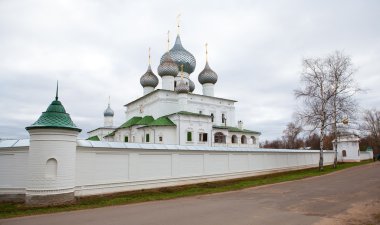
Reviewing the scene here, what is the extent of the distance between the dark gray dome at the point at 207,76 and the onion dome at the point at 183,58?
180 centimetres

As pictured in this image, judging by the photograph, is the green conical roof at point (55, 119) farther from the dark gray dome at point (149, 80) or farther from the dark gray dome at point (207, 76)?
the dark gray dome at point (207, 76)

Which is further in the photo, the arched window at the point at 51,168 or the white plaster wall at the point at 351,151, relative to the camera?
the white plaster wall at the point at 351,151

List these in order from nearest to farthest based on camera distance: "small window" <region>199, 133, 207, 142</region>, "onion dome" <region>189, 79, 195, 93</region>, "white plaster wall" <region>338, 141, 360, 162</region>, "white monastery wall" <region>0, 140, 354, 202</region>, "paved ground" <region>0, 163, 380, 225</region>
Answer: "paved ground" <region>0, 163, 380, 225</region>
"white monastery wall" <region>0, 140, 354, 202</region>
"small window" <region>199, 133, 207, 142</region>
"white plaster wall" <region>338, 141, 360, 162</region>
"onion dome" <region>189, 79, 195, 93</region>

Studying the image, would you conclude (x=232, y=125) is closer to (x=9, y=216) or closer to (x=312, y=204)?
(x=312, y=204)

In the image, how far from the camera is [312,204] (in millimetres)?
9914

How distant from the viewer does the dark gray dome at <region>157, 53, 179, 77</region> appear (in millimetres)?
38500

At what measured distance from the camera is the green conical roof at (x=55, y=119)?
1086 cm

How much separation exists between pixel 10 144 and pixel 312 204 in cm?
1242

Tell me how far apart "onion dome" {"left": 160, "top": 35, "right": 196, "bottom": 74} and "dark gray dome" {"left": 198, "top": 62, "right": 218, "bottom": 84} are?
1.80m

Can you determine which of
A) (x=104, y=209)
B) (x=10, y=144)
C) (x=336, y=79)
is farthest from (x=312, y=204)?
(x=336, y=79)

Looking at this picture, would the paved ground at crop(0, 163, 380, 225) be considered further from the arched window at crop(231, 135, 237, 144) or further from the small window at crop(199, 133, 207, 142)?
the arched window at crop(231, 135, 237, 144)

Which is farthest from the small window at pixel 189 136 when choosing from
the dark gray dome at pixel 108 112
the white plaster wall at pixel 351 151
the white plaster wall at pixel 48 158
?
the dark gray dome at pixel 108 112

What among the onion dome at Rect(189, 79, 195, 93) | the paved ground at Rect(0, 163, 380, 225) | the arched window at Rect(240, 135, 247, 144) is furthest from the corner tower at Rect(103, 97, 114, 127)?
the paved ground at Rect(0, 163, 380, 225)

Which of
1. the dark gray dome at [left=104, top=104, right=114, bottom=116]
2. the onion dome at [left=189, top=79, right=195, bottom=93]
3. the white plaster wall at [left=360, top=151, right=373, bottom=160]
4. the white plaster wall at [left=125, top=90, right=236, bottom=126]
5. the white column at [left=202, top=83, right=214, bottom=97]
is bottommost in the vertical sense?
the white plaster wall at [left=360, top=151, right=373, bottom=160]
